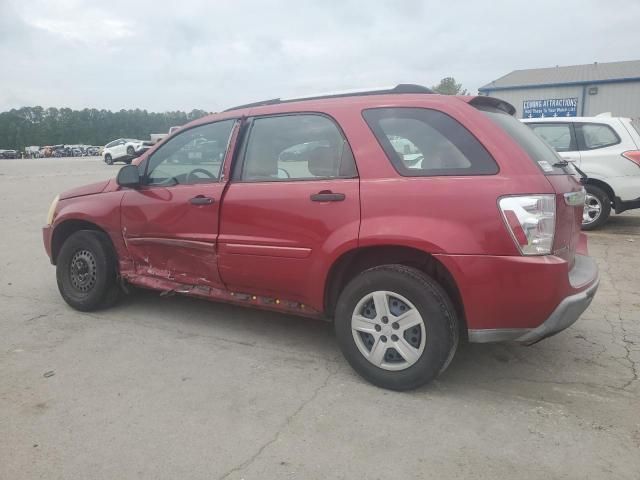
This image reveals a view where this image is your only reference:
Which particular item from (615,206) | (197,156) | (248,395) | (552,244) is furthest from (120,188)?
(615,206)

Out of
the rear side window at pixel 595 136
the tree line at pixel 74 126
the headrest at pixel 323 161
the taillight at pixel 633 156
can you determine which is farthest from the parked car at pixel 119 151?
the tree line at pixel 74 126

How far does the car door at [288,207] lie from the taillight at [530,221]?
86 cm

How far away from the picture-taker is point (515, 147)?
9.69 feet

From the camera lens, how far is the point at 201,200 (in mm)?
3822

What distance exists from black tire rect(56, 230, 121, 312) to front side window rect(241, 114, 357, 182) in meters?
1.66

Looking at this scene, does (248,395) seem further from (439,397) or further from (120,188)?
(120,188)

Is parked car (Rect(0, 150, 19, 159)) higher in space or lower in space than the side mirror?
higher

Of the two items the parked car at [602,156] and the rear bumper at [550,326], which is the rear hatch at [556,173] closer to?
the rear bumper at [550,326]

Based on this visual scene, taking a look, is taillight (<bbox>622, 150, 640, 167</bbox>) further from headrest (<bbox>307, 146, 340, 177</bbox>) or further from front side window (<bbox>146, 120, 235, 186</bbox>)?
front side window (<bbox>146, 120, 235, 186</bbox>)

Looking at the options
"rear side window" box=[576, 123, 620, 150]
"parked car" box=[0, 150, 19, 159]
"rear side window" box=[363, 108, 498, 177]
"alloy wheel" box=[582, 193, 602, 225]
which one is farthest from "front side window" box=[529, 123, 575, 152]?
"parked car" box=[0, 150, 19, 159]

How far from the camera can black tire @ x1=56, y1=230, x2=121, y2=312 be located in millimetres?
4539

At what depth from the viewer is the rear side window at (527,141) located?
3042mm

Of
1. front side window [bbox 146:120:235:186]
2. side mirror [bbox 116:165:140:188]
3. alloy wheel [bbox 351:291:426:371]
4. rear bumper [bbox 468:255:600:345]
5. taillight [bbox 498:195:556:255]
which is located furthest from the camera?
side mirror [bbox 116:165:140:188]

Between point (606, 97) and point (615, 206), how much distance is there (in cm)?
2078
